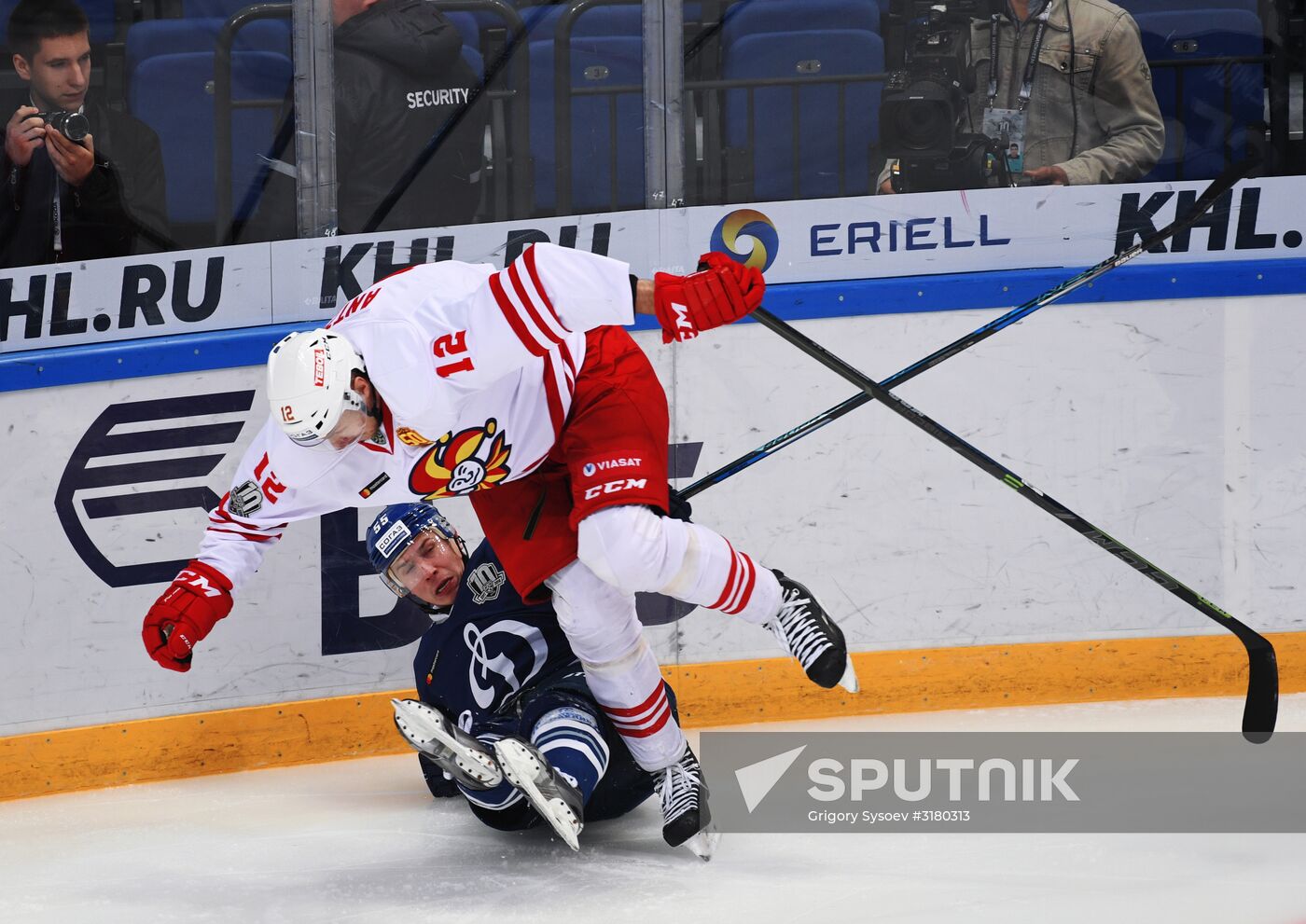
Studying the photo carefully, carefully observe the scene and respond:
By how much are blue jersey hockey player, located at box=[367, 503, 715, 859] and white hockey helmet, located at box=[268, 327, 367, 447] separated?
587 millimetres

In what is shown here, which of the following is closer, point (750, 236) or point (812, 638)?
point (812, 638)

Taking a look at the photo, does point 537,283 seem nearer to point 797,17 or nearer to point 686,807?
point 686,807

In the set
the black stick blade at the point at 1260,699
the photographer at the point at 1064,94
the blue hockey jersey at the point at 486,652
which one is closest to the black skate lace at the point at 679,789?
the blue hockey jersey at the point at 486,652

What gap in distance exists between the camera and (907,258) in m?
3.95

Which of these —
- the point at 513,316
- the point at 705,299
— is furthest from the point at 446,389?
the point at 705,299

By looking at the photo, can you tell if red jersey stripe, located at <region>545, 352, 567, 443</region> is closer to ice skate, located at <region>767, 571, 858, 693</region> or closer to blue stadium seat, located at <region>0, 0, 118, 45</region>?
ice skate, located at <region>767, 571, 858, 693</region>

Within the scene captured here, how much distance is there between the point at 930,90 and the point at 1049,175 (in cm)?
36

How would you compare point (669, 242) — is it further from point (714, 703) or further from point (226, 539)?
point (226, 539)

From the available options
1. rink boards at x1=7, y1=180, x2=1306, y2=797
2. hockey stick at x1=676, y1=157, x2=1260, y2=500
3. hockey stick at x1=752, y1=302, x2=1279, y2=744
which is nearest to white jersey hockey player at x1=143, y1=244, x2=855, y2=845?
hockey stick at x1=676, y1=157, x2=1260, y2=500

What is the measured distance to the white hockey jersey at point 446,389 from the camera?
273cm

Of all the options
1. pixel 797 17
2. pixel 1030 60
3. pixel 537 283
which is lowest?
pixel 537 283

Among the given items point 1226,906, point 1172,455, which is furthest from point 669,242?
point 1226,906

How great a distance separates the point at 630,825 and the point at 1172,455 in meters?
1.67

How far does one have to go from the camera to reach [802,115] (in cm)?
396
